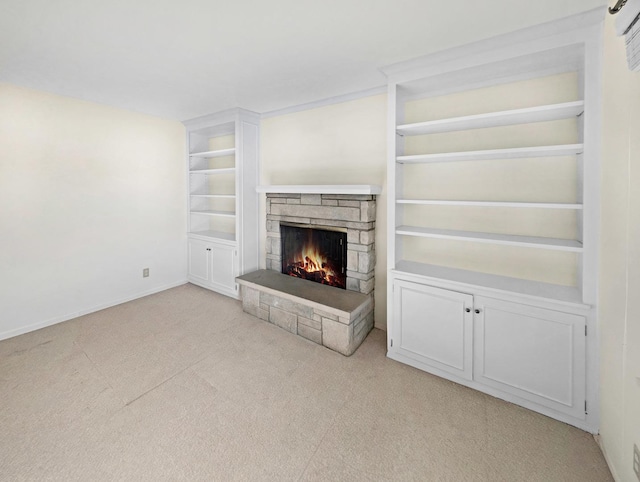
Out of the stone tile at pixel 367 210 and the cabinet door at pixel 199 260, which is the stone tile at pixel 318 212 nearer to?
the stone tile at pixel 367 210

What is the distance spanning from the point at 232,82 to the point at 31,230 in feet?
8.79

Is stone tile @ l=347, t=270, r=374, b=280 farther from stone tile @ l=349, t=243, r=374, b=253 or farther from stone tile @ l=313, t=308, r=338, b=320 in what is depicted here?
stone tile @ l=313, t=308, r=338, b=320

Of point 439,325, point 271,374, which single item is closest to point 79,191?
point 271,374

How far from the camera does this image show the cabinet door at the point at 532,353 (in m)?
1.83

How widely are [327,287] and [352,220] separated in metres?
0.78

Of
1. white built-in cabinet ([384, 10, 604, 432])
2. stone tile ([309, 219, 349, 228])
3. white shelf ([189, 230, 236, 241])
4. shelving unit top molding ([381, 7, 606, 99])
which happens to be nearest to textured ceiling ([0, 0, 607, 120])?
shelving unit top molding ([381, 7, 606, 99])

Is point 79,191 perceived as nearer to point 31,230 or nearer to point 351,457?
point 31,230

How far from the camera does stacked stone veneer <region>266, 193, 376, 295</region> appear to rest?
9.78ft

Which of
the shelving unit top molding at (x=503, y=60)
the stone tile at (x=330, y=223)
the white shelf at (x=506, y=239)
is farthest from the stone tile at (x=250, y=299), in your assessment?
the shelving unit top molding at (x=503, y=60)

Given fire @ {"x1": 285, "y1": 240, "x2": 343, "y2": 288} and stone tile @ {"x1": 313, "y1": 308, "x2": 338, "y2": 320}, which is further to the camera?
fire @ {"x1": 285, "y1": 240, "x2": 343, "y2": 288}

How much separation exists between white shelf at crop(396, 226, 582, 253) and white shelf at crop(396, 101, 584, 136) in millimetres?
874

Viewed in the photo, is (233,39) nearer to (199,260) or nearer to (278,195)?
(278,195)

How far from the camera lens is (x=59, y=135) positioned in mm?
3184

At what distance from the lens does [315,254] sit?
136 inches
